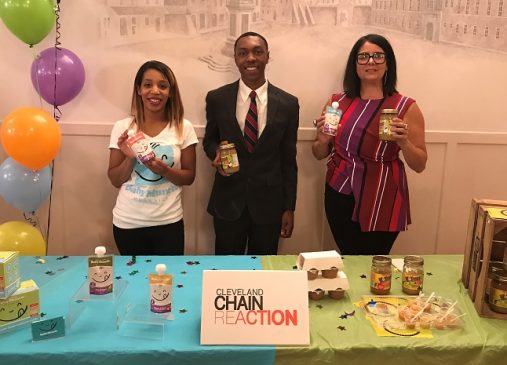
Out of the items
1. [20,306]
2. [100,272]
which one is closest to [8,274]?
[20,306]

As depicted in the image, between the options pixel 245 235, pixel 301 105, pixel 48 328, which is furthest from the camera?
pixel 301 105

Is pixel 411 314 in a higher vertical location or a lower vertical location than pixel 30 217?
higher

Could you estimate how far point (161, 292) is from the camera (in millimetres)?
1465

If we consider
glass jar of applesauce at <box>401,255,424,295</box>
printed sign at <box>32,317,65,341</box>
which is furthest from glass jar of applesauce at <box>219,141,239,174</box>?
printed sign at <box>32,317,65,341</box>

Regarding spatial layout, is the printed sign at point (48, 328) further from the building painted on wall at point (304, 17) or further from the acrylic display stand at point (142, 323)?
the building painted on wall at point (304, 17)

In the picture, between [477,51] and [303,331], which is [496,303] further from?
[477,51]

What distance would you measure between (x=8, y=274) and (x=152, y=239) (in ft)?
3.22

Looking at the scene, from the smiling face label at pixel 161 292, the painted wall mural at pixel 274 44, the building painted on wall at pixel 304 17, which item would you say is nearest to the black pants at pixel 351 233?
the painted wall mural at pixel 274 44

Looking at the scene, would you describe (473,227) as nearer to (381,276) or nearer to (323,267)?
(381,276)

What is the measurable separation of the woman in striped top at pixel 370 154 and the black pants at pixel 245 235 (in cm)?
34

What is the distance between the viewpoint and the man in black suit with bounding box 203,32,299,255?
94.3 inches

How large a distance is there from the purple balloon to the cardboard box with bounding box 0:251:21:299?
1.22 m

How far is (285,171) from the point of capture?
2557 mm

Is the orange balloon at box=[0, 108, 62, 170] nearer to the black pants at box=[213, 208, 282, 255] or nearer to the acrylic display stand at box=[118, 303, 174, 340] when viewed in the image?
the black pants at box=[213, 208, 282, 255]
